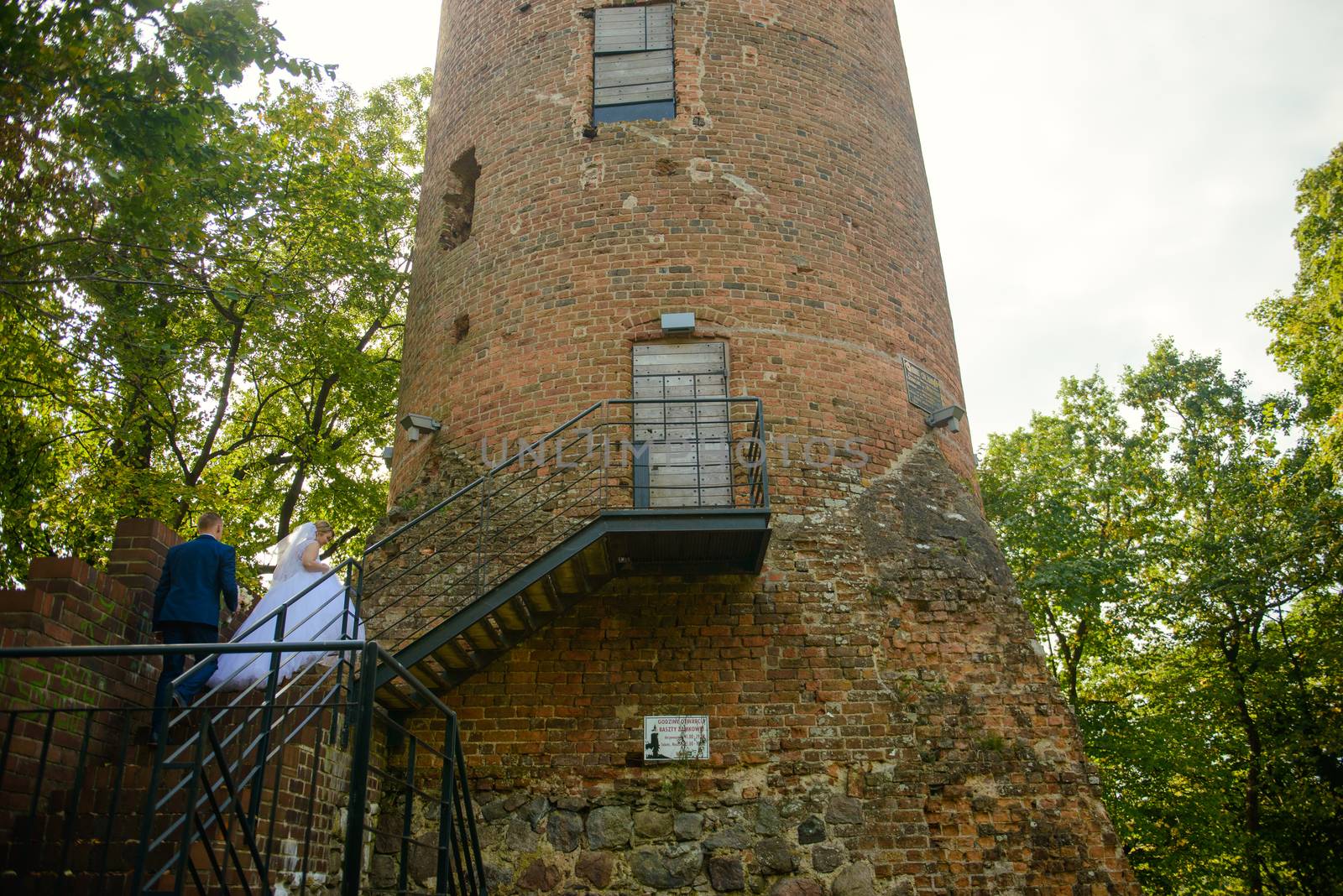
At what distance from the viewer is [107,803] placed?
199 inches

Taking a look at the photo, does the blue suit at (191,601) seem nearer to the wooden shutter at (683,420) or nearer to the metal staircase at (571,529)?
the metal staircase at (571,529)

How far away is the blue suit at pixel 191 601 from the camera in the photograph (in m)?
6.10

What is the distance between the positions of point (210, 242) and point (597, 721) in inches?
247

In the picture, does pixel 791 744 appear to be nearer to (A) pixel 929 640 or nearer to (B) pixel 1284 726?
(A) pixel 929 640

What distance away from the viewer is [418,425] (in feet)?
31.7

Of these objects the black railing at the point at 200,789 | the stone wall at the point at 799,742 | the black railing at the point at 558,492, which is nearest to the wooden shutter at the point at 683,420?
the black railing at the point at 558,492

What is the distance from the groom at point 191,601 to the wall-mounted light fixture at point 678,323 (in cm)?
436

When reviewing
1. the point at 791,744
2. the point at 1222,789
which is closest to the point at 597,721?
the point at 791,744

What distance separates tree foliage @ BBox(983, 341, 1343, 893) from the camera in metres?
15.8

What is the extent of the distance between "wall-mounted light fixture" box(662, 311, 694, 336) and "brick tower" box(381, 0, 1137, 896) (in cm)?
5

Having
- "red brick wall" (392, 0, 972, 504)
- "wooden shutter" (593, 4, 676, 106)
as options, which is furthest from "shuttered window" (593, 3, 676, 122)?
"red brick wall" (392, 0, 972, 504)

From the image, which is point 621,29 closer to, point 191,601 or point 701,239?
point 701,239

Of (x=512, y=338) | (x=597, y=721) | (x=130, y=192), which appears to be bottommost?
(x=597, y=721)

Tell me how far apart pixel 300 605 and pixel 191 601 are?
3.14 ft
